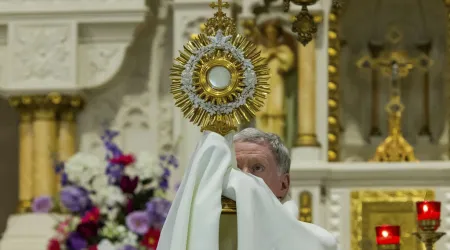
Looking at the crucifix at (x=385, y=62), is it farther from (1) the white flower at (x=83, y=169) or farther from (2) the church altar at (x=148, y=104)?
(1) the white flower at (x=83, y=169)

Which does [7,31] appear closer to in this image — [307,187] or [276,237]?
[307,187]

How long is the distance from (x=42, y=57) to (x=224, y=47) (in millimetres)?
4436

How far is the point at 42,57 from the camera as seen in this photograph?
7059mm

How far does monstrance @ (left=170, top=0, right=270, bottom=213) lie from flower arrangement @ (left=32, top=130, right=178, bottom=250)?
9.42 ft

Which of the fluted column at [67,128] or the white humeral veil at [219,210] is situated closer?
the white humeral veil at [219,210]

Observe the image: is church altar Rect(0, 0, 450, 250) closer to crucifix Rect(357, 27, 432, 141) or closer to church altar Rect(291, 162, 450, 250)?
church altar Rect(291, 162, 450, 250)

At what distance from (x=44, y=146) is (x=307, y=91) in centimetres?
164

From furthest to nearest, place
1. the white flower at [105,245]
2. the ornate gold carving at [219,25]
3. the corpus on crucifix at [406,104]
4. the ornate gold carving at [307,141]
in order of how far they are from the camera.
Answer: the corpus on crucifix at [406,104] → the ornate gold carving at [307,141] → the white flower at [105,245] → the ornate gold carving at [219,25]

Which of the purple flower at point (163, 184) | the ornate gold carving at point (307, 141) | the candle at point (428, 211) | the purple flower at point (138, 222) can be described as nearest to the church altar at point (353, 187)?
the ornate gold carving at point (307, 141)

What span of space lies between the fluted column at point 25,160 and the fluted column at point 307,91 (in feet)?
5.44

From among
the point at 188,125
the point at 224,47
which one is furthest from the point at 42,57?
the point at 224,47

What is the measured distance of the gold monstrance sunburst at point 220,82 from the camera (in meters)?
2.75

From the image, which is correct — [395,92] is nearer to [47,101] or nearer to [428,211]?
[47,101]

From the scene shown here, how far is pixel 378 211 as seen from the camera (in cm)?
648
